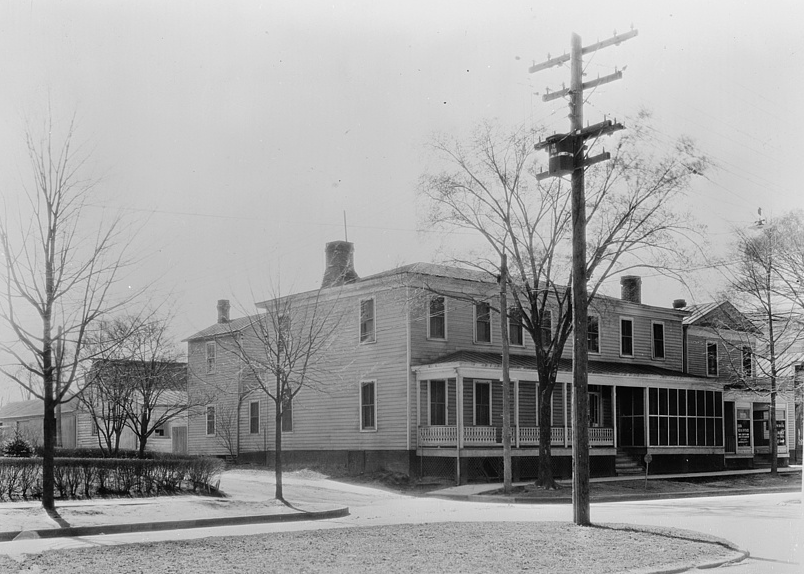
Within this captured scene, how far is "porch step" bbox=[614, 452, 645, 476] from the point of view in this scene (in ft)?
113

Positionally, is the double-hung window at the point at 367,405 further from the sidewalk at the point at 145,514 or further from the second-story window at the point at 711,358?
the second-story window at the point at 711,358

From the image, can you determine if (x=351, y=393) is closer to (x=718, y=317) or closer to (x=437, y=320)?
(x=437, y=320)

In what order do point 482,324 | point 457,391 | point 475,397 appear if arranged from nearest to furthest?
point 457,391 < point 475,397 < point 482,324

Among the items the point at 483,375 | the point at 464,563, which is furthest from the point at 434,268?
the point at 464,563

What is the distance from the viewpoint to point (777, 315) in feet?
113

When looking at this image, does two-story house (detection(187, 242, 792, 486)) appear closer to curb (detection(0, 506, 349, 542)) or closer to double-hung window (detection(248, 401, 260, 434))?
double-hung window (detection(248, 401, 260, 434))

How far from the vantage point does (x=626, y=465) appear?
3488 centimetres

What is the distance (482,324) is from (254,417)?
10653mm

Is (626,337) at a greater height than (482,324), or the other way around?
(482,324)

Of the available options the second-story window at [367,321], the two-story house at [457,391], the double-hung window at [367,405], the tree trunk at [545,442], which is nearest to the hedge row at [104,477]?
the two-story house at [457,391]

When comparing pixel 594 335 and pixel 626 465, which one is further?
pixel 594 335

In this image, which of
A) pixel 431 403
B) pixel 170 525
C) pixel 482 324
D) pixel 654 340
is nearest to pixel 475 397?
pixel 431 403

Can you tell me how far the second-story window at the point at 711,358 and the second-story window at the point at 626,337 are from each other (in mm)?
5675

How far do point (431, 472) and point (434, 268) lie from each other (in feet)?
24.4
